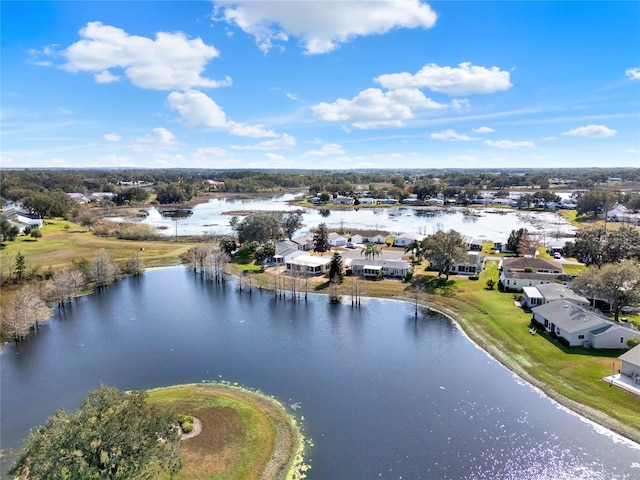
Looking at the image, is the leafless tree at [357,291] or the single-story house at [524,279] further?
the single-story house at [524,279]

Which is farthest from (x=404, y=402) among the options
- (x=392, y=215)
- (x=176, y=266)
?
(x=392, y=215)

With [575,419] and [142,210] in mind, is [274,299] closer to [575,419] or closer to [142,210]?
[575,419]

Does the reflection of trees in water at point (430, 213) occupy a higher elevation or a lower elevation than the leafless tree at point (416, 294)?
higher

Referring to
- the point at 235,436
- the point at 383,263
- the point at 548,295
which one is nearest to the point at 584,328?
the point at 548,295

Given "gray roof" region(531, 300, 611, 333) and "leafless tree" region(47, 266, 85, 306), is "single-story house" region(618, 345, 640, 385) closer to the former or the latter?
"gray roof" region(531, 300, 611, 333)

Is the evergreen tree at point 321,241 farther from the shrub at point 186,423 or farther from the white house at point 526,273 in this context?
the shrub at point 186,423

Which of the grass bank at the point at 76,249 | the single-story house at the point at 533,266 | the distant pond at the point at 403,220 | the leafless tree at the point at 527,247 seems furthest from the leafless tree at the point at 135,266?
the leafless tree at the point at 527,247

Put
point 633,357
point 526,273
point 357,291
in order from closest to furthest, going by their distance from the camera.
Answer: point 633,357 → point 357,291 → point 526,273

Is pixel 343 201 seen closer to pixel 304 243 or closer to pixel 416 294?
pixel 304 243
